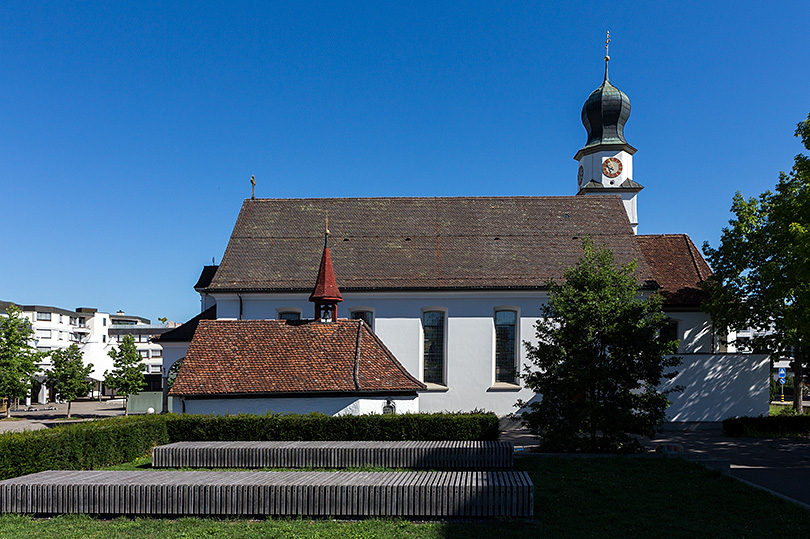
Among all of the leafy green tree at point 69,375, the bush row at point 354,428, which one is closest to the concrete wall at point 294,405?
the bush row at point 354,428

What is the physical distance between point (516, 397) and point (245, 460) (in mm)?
15124

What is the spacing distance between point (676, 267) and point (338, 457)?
75.7ft

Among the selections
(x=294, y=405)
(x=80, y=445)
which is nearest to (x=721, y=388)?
(x=294, y=405)

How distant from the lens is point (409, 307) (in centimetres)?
2991

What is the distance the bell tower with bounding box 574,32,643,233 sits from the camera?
152ft

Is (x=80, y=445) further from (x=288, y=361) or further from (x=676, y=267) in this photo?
(x=676, y=267)

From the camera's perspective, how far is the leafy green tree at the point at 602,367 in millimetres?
18528

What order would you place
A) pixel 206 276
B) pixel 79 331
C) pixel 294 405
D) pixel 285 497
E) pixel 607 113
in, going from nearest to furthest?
1. pixel 285 497
2. pixel 294 405
3. pixel 206 276
4. pixel 607 113
5. pixel 79 331

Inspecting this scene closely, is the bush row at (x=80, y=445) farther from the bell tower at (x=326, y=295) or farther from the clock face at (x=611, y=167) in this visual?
the clock face at (x=611, y=167)

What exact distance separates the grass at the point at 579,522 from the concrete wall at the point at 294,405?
9584mm

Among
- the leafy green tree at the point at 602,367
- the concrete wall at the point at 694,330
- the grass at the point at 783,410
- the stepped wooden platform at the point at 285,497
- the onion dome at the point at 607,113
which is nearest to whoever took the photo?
the stepped wooden platform at the point at 285,497

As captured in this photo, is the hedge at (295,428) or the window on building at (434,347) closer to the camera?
the hedge at (295,428)

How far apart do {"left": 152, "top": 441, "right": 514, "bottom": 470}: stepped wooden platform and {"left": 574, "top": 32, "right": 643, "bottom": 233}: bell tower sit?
32.8 meters

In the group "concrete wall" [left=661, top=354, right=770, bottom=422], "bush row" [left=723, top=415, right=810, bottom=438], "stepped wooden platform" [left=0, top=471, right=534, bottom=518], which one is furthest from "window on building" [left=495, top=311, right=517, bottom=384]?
"stepped wooden platform" [left=0, top=471, right=534, bottom=518]
